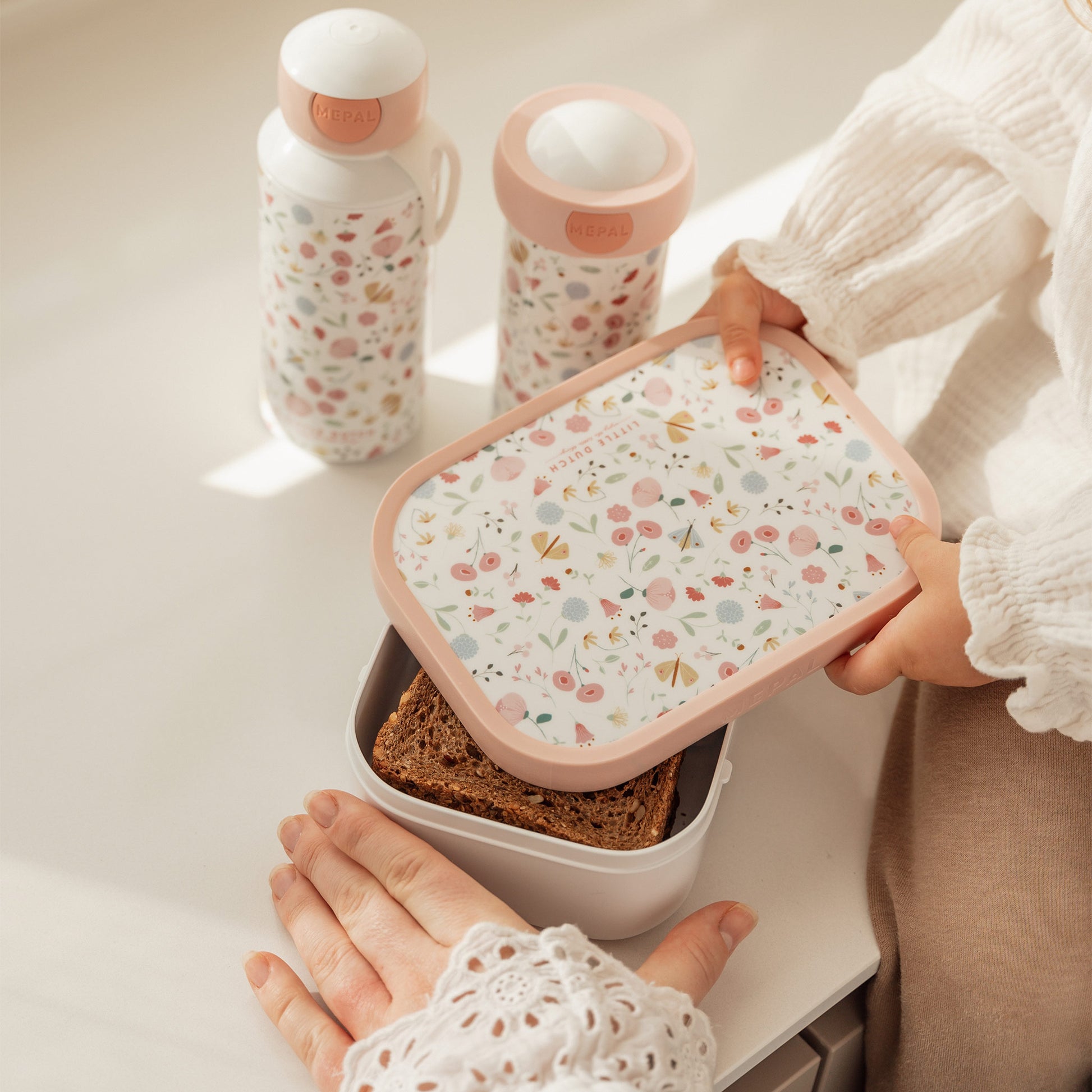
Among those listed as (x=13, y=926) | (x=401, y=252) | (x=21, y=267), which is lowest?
(x=13, y=926)

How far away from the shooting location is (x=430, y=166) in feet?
2.18

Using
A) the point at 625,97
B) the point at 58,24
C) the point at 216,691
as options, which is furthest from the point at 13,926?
the point at 58,24

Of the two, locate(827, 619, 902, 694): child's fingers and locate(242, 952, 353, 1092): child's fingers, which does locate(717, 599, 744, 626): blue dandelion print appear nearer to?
locate(827, 619, 902, 694): child's fingers

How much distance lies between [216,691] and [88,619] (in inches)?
3.6

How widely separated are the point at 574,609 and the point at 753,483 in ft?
0.42

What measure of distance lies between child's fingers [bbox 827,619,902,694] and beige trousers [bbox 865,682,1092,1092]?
8 cm

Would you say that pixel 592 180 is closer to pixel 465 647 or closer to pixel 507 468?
pixel 507 468

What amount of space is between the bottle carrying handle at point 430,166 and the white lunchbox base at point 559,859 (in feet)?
0.78

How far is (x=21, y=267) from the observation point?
2.80 feet

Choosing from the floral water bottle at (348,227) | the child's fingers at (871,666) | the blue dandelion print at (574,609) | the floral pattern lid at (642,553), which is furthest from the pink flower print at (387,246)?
the child's fingers at (871,666)

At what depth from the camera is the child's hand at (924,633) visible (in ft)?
1.93

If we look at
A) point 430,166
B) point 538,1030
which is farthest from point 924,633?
point 430,166

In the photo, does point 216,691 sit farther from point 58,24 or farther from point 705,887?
point 58,24

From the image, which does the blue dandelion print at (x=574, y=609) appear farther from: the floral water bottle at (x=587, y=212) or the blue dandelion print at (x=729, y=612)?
the floral water bottle at (x=587, y=212)
